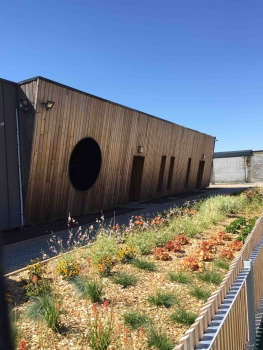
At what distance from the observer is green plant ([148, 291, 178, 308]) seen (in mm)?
4391

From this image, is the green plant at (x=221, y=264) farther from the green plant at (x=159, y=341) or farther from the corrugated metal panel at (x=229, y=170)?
the corrugated metal panel at (x=229, y=170)

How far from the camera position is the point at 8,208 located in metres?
9.76

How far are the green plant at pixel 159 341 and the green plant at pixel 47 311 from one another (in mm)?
1011

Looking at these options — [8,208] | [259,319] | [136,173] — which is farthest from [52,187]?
[259,319]

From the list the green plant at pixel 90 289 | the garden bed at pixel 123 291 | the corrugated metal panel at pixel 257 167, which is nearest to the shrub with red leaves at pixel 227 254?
the garden bed at pixel 123 291

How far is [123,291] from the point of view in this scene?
15.7 ft

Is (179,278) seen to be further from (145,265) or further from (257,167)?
(257,167)

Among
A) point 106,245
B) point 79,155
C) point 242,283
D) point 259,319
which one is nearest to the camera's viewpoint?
point 242,283

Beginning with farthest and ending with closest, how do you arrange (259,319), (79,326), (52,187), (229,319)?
(52,187), (259,319), (79,326), (229,319)

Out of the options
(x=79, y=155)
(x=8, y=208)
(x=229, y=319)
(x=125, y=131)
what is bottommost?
(x=8, y=208)

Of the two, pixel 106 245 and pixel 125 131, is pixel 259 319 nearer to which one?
pixel 106 245

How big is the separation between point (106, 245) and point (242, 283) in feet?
11.0

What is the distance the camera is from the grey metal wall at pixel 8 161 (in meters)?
9.62

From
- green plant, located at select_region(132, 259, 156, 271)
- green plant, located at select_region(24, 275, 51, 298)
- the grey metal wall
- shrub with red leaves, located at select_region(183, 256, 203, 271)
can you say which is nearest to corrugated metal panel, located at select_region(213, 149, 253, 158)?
the grey metal wall
